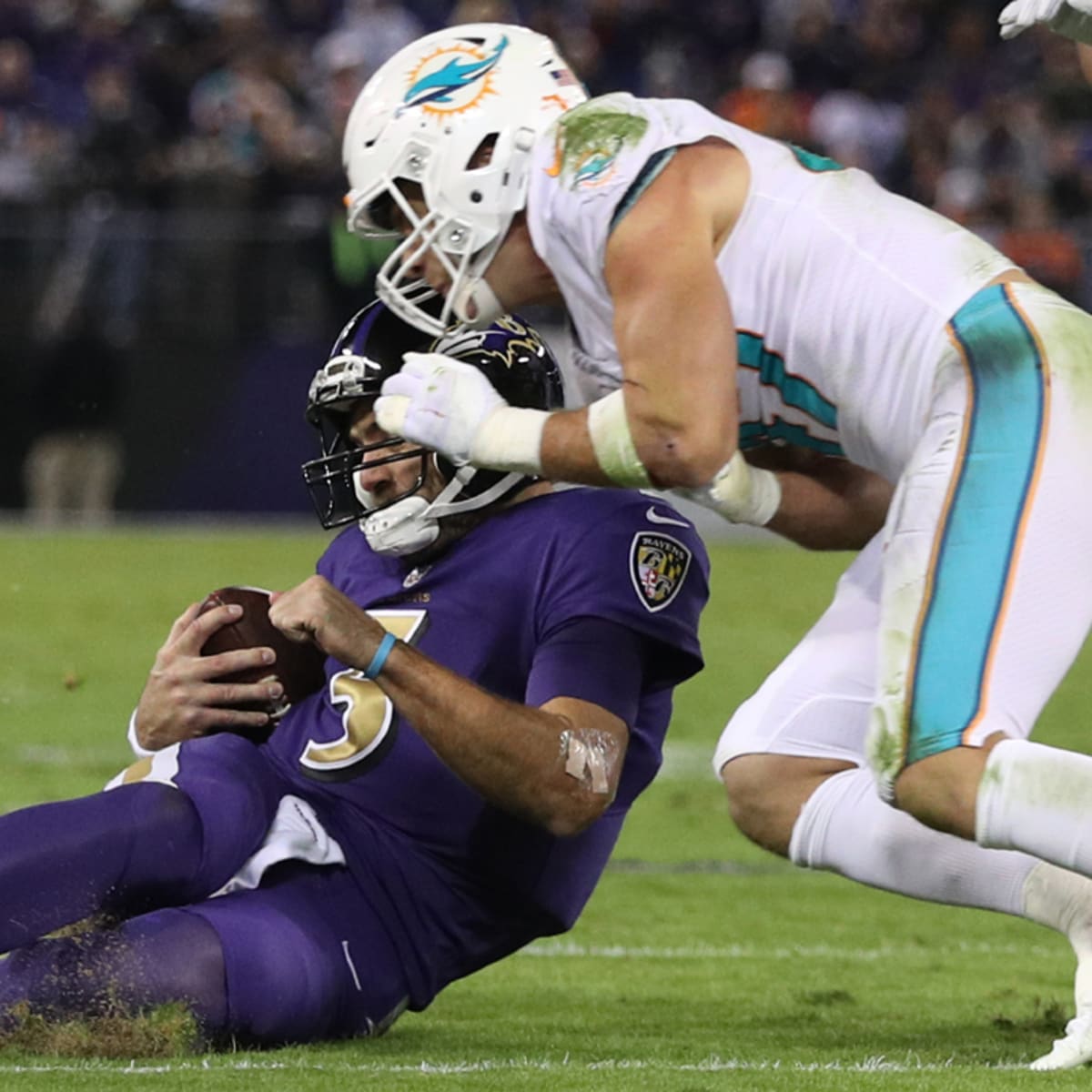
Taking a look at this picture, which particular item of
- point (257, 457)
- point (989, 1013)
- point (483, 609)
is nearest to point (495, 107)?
point (483, 609)

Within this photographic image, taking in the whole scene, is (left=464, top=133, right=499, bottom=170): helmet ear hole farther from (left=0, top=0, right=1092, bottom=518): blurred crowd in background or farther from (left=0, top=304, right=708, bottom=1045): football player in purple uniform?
(left=0, top=0, right=1092, bottom=518): blurred crowd in background

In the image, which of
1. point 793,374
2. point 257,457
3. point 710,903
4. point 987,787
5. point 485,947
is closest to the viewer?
point 987,787

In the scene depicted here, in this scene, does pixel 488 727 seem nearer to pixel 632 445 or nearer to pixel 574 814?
pixel 574 814

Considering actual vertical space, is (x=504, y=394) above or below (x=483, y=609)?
above

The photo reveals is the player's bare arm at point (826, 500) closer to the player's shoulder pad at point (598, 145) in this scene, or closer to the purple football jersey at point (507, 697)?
the purple football jersey at point (507, 697)

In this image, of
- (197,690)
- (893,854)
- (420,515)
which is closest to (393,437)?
(420,515)

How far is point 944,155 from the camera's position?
15.3 m

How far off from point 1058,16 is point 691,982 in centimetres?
187

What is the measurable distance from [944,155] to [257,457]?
4.92 meters

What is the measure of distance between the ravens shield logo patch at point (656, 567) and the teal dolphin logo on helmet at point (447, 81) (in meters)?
0.73

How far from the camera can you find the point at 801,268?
3217 mm

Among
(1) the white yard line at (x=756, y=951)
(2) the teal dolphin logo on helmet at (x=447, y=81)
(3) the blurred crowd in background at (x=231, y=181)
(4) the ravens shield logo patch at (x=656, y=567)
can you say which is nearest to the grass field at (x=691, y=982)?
(1) the white yard line at (x=756, y=951)

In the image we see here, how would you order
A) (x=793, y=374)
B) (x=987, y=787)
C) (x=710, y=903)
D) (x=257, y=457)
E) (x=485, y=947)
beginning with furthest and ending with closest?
1. (x=257, y=457)
2. (x=710, y=903)
3. (x=485, y=947)
4. (x=793, y=374)
5. (x=987, y=787)

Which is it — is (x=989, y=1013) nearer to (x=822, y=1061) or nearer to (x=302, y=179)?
(x=822, y=1061)
